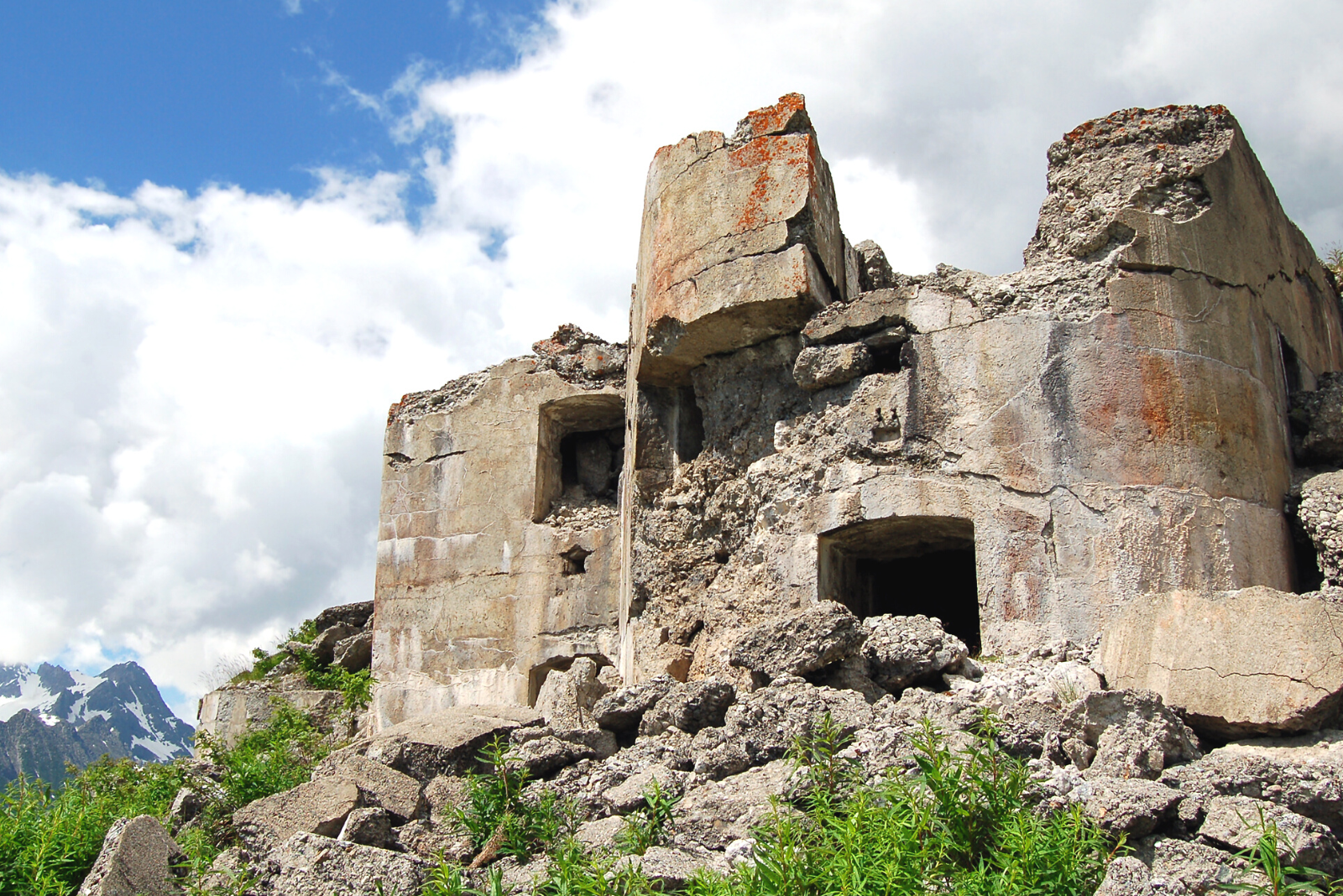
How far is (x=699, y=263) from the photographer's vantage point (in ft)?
24.4

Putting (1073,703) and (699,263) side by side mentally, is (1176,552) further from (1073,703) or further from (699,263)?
(699,263)

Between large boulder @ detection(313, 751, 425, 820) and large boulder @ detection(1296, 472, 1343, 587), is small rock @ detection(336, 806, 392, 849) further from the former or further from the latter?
large boulder @ detection(1296, 472, 1343, 587)

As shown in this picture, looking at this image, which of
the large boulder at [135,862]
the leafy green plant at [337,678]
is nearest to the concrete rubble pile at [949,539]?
the large boulder at [135,862]

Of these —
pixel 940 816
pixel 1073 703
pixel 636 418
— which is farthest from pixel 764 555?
pixel 940 816

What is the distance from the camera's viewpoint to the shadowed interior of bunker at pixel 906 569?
6.59m

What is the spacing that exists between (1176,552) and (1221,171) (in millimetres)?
2277

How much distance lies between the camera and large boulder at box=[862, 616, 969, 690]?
5215 mm

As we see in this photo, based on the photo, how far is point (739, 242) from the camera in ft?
24.0

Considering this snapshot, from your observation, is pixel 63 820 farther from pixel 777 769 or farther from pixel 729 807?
pixel 777 769

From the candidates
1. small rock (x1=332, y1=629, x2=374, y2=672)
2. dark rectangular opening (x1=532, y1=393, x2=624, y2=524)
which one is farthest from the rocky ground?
small rock (x1=332, y1=629, x2=374, y2=672)

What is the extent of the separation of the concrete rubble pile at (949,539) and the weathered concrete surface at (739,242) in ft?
0.08

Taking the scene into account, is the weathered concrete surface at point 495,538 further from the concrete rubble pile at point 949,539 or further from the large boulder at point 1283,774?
the large boulder at point 1283,774

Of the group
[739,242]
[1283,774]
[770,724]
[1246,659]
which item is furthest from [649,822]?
[739,242]

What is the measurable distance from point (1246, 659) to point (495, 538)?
6.75m
